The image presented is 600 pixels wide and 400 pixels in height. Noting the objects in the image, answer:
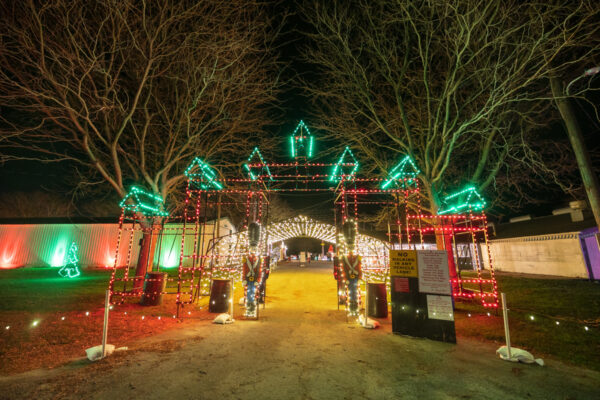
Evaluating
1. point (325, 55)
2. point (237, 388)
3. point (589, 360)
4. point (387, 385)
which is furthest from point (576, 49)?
point (237, 388)

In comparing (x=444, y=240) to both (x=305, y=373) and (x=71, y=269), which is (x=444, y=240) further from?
(x=71, y=269)

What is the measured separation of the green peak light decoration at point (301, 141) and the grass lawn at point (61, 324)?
20.0 ft

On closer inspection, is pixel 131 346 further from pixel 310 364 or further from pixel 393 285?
pixel 393 285

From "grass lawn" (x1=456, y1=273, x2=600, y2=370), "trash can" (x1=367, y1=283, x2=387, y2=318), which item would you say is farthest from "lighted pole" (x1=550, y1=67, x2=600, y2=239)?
"trash can" (x1=367, y1=283, x2=387, y2=318)

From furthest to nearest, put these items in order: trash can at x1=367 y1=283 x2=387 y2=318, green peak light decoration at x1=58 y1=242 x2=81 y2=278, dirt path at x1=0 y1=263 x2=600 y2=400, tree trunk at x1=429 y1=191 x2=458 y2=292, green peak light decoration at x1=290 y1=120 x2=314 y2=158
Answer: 1. green peak light decoration at x1=58 y1=242 x2=81 y2=278
2. green peak light decoration at x1=290 y1=120 x2=314 y2=158
3. tree trunk at x1=429 y1=191 x2=458 y2=292
4. trash can at x1=367 y1=283 x2=387 y2=318
5. dirt path at x1=0 y1=263 x2=600 y2=400

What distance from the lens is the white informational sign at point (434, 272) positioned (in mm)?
4845

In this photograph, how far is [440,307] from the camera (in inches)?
189

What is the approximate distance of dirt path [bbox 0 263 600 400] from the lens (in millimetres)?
2883

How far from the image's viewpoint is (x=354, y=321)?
6.00 m

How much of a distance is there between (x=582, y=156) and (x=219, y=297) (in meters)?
9.28

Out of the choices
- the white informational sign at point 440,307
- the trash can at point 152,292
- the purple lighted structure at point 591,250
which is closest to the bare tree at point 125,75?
the trash can at point 152,292

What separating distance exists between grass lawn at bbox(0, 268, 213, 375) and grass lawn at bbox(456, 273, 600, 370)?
663 centimetres

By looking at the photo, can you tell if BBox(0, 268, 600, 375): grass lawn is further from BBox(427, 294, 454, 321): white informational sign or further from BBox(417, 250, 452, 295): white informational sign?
BBox(417, 250, 452, 295): white informational sign

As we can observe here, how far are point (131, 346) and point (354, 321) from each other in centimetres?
457
